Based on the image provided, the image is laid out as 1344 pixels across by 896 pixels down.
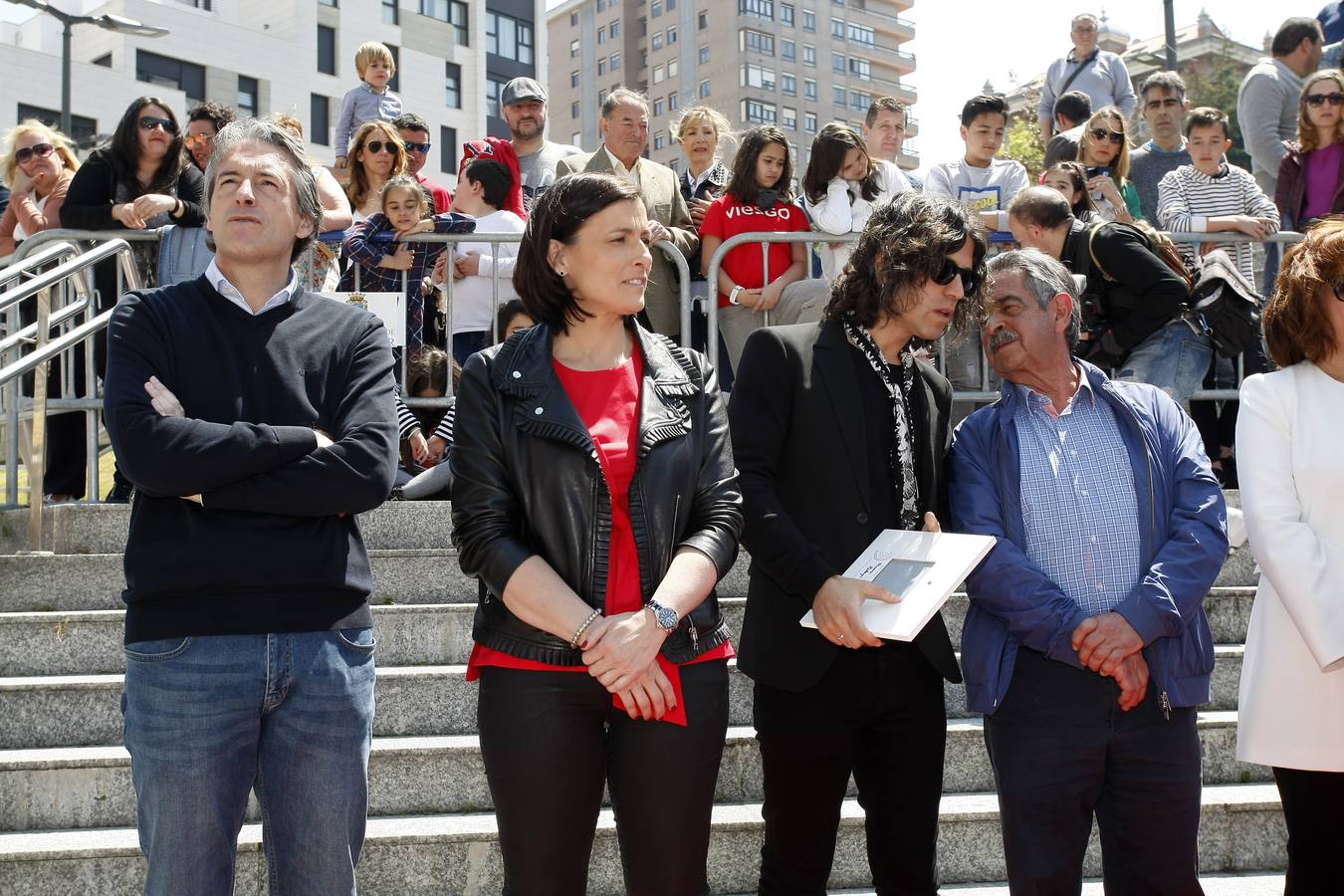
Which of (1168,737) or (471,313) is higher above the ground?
(471,313)

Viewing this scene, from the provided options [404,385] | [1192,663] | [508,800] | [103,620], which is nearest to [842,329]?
[1192,663]

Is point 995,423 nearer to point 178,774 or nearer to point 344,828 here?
point 344,828

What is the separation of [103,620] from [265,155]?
234 centimetres

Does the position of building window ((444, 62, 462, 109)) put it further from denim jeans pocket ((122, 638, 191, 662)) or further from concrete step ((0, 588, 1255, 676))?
denim jeans pocket ((122, 638, 191, 662))

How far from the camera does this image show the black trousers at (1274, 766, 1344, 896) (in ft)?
9.57

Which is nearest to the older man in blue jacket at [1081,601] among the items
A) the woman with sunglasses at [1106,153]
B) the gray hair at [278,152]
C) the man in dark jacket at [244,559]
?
the man in dark jacket at [244,559]

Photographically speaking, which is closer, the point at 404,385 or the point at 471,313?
the point at 404,385

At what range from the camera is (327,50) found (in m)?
41.7

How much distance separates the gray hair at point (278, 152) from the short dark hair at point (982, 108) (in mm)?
5613

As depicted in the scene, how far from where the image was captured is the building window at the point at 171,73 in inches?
1454

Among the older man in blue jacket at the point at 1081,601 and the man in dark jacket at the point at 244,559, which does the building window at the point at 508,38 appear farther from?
the man in dark jacket at the point at 244,559

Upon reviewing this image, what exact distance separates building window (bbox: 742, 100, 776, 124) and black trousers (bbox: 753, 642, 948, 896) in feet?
257

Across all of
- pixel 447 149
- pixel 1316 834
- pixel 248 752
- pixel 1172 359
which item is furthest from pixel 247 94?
pixel 1316 834

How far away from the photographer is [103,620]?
4.44 metres
